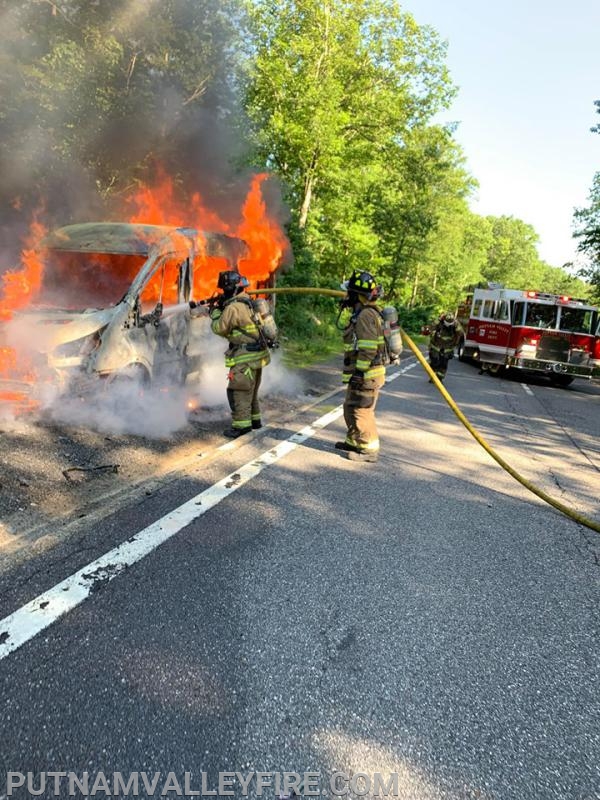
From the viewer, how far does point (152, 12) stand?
496 inches

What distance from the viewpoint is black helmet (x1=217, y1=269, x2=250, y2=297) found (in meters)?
6.19

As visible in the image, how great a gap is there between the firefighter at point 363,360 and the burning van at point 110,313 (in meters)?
2.23

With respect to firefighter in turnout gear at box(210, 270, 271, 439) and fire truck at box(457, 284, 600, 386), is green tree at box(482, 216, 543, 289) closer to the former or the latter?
fire truck at box(457, 284, 600, 386)

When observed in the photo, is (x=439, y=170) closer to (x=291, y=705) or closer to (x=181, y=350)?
(x=181, y=350)

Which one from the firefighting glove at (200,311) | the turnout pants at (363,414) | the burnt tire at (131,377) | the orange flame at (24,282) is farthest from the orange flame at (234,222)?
the turnout pants at (363,414)

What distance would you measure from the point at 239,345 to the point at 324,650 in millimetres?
4042

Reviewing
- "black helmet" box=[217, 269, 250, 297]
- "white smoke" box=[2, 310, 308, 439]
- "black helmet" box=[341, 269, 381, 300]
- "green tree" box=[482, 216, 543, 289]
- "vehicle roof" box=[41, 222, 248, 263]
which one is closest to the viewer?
"white smoke" box=[2, 310, 308, 439]

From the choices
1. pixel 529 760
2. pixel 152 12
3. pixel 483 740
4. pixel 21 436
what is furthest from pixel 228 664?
pixel 152 12

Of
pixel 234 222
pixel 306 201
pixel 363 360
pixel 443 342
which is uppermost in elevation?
pixel 306 201

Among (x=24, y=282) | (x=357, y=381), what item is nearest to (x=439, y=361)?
(x=357, y=381)

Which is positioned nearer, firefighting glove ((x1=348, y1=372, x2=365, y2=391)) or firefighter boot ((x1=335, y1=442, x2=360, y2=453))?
firefighting glove ((x1=348, y1=372, x2=365, y2=391))

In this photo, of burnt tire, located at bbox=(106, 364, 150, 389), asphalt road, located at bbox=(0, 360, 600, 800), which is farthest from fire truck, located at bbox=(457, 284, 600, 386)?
burnt tire, located at bbox=(106, 364, 150, 389)

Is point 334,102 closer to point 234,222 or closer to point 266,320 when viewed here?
point 234,222

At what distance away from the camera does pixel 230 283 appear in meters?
6.19
